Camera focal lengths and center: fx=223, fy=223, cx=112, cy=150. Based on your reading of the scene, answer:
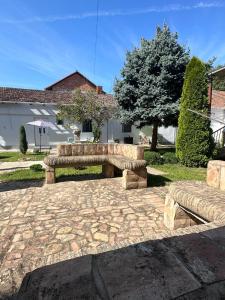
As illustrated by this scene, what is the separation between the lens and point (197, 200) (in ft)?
8.41

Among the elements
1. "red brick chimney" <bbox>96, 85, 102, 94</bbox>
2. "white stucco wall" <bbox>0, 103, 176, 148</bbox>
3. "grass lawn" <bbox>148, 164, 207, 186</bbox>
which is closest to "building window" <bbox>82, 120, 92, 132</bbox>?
"white stucco wall" <bbox>0, 103, 176, 148</bbox>

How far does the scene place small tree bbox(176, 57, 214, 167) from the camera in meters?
8.69

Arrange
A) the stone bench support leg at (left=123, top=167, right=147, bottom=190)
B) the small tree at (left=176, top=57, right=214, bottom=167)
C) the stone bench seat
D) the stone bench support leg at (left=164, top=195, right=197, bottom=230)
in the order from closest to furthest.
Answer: the stone bench support leg at (left=164, top=195, right=197, bottom=230) < the stone bench support leg at (left=123, top=167, right=147, bottom=190) < the stone bench seat < the small tree at (left=176, top=57, right=214, bottom=167)

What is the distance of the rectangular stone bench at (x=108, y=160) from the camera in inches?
212

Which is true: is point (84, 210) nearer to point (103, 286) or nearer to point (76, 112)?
point (103, 286)

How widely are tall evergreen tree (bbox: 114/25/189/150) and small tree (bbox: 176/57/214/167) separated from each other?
2193 millimetres

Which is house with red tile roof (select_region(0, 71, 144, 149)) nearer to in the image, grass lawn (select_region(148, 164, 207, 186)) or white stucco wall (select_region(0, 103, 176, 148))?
white stucco wall (select_region(0, 103, 176, 148))

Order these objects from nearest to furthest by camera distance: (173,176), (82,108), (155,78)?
(173,176) < (155,78) < (82,108)

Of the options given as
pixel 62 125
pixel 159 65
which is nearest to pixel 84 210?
pixel 159 65

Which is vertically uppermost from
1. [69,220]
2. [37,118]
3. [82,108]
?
[82,108]

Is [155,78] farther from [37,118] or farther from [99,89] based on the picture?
[99,89]

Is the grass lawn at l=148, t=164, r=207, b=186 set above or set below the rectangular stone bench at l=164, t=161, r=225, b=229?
below

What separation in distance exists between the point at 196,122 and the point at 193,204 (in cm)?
675

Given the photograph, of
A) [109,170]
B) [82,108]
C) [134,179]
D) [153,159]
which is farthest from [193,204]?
[82,108]
